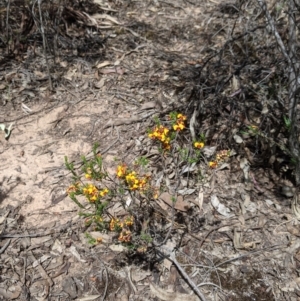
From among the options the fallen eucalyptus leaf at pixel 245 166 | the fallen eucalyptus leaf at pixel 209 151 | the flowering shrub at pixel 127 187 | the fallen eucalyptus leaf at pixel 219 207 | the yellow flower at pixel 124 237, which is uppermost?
the flowering shrub at pixel 127 187

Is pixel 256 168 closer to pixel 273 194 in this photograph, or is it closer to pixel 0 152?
pixel 273 194

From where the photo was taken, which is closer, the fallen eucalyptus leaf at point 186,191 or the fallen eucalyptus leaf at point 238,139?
the fallen eucalyptus leaf at point 186,191

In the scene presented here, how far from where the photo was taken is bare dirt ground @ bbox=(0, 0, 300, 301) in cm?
278

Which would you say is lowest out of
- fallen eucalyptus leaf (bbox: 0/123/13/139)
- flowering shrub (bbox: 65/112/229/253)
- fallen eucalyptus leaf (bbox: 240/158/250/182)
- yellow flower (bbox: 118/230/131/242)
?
fallen eucalyptus leaf (bbox: 0/123/13/139)

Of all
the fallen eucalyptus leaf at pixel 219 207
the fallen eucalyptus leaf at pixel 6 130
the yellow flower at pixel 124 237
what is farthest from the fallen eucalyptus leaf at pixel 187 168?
the fallen eucalyptus leaf at pixel 6 130

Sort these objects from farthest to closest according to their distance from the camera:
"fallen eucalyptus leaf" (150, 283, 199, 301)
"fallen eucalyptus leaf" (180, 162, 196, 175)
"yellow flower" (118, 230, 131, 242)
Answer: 1. "fallen eucalyptus leaf" (180, 162, 196, 175)
2. "fallen eucalyptus leaf" (150, 283, 199, 301)
3. "yellow flower" (118, 230, 131, 242)

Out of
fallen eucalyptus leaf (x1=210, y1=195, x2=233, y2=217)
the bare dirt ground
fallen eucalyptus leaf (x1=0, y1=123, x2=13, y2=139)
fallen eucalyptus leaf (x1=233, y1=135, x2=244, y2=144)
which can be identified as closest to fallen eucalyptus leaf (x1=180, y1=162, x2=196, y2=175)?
the bare dirt ground

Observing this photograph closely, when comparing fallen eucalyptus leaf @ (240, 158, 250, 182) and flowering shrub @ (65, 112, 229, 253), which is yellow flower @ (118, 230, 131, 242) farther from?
fallen eucalyptus leaf @ (240, 158, 250, 182)

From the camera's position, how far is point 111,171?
341 centimetres

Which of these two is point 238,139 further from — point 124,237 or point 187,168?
point 124,237

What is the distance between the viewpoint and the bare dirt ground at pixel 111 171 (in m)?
2.78

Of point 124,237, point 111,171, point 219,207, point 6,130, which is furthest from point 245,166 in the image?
point 6,130

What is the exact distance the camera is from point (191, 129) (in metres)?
3.48

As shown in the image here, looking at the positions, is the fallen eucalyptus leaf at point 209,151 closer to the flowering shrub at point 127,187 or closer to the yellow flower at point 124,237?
the flowering shrub at point 127,187
